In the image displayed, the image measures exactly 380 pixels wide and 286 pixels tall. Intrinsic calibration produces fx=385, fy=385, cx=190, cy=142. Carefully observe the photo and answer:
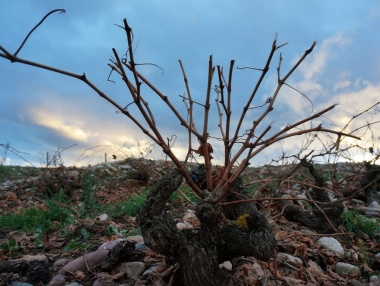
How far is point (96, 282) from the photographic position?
283 centimetres

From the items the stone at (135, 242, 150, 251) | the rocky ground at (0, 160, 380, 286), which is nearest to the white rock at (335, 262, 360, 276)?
the rocky ground at (0, 160, 380, 286)

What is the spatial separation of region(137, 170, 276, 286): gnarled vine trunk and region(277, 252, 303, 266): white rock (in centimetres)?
103

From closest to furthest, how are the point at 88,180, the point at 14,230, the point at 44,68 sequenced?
the point at 44,68 → the point at 14,230 → the point at 88,180

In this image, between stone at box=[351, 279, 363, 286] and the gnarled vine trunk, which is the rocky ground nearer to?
stone at box=[351, 279, 363, 286]

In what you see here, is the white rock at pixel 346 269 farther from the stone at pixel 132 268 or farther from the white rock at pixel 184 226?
the stone at pixel 132 268

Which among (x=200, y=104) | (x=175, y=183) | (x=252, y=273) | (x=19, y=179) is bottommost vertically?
(x=252, y=273)

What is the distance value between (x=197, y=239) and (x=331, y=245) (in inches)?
87.9

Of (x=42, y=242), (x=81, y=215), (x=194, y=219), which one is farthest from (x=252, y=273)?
(x=81, y=215)

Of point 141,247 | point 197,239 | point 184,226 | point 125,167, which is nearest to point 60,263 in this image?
point 141,247

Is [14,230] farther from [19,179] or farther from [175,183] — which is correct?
[19,179]

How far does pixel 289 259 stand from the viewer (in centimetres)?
332

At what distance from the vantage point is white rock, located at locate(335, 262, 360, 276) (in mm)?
3508

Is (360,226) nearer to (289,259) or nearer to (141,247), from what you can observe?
(289,259)

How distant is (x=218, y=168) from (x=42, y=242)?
2.85 metres
